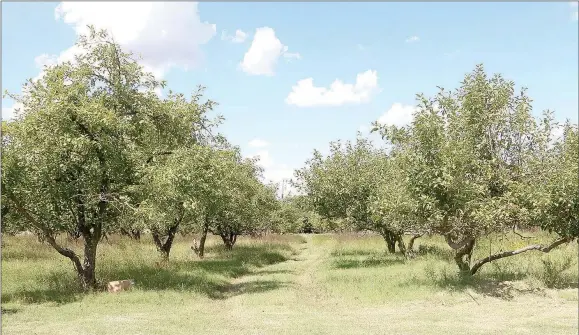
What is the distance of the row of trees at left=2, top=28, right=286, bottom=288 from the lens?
1766 cm

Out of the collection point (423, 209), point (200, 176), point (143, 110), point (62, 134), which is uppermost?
point (143, 110)

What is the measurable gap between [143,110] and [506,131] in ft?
48.8

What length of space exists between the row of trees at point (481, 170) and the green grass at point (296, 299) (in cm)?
229

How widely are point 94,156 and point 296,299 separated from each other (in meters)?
9.43

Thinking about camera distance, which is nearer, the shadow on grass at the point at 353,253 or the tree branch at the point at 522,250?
the tree branch at the point at 522,250

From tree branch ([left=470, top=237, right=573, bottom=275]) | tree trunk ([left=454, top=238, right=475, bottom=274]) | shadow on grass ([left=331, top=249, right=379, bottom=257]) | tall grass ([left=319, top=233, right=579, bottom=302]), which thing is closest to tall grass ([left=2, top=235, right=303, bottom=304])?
tall grass ([left=319, top=233, right=579, bottom=302])

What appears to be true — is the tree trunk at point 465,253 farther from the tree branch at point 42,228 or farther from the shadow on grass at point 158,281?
the tree branch at point 42,228

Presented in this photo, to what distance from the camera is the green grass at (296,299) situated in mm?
13250

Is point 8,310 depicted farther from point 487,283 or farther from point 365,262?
point 365,262

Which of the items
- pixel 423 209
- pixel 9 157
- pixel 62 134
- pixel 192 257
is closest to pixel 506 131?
pixel 423 209

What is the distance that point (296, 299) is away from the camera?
60.3 feet

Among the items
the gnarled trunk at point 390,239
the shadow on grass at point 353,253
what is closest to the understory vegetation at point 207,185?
the gnarled trunk at point 390,239

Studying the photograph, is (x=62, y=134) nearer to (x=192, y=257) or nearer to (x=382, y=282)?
(x=382, y=282)

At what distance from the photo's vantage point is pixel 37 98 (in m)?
18.3
